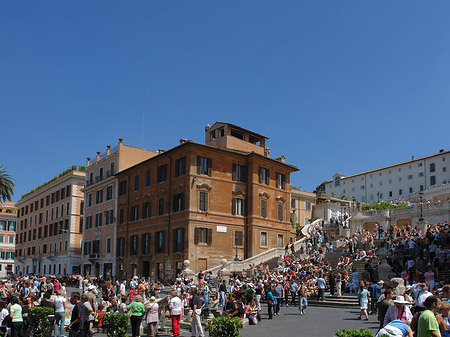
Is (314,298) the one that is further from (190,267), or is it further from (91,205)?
(91,205)

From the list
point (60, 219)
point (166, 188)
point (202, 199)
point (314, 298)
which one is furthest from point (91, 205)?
point (314, 298)

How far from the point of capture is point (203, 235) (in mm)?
40344

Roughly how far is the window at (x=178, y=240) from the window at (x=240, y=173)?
6858mm

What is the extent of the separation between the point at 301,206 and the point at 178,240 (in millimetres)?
35661

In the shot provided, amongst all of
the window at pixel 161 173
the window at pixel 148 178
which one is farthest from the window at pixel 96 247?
the window at pixel 161 173

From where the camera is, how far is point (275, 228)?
45.3 metres

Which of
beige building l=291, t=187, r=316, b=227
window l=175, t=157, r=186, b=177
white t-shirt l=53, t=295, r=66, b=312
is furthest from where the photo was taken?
beige building l=291, t=187, r=316, b=227

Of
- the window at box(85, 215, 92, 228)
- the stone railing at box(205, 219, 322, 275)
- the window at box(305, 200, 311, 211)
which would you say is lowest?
the stone railing at box(205, 219, 322, 275)

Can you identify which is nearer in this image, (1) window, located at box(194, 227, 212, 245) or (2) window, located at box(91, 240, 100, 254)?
(1) window, located at box(194, 227, 212, 245)

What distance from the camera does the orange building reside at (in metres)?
40.4

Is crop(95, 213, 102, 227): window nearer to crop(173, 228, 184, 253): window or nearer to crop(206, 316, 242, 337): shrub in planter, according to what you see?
crop(173, 228, 184, 253): window

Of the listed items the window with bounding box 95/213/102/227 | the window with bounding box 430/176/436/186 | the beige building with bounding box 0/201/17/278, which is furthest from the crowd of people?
the beige building with bounding box 0/201/17/278

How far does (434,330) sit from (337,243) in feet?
110

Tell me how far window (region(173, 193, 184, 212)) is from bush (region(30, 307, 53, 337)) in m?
25.1
